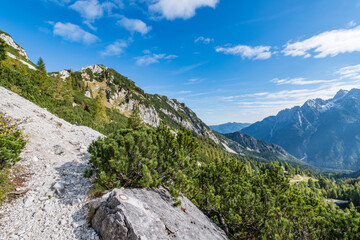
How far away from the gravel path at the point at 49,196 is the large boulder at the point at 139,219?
814 mm

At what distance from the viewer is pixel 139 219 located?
6.99 m

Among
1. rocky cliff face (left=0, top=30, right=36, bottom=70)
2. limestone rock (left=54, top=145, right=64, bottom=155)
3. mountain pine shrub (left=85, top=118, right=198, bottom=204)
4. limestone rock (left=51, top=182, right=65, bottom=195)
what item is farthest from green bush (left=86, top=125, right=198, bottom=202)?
rocky cliff face (left=0, top=30, right=36, bottom=70)

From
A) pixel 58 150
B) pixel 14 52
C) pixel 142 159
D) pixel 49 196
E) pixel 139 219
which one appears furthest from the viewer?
pixel 14 52

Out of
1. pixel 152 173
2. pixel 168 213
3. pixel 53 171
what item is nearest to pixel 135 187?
pixel 152 173

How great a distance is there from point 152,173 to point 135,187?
1.32m

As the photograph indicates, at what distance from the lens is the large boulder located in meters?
6.50

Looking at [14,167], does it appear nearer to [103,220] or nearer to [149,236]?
[103,220]

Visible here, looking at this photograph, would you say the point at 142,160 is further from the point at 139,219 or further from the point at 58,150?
the point at 58,150

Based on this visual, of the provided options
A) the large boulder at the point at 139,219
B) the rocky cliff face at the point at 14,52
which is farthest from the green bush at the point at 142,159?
the rocky cliff face at the point at 14,52

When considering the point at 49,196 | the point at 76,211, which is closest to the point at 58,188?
the point at 49,196

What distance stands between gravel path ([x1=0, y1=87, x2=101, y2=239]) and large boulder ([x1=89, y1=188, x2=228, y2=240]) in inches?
32.0

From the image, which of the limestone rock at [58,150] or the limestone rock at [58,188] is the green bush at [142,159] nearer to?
the limestone rock at [58,188]

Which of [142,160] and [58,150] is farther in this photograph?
[58,150]

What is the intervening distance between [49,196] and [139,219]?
5435mm
